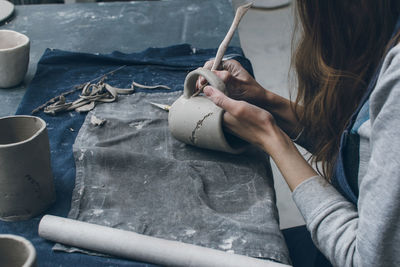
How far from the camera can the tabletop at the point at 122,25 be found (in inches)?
62.7

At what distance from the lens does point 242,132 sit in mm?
996

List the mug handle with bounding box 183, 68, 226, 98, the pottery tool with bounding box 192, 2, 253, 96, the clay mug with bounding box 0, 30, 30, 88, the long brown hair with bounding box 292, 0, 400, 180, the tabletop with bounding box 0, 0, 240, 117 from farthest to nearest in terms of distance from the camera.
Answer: the tabletop with bounding box 0, 0, 240, 117 → the clay mug with bounding box 0, 30, 30, 88 → the pottery tool with bounding box 192, 2, 253, 96 → the mug handle with bounding box 183, 68, 226, 98 → the long brown hair with bounding box 292, 0, 400, 180

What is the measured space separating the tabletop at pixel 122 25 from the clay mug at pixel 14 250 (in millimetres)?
872

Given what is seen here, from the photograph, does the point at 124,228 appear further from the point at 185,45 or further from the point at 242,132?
the point at 185,45

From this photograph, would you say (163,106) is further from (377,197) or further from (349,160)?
(377,197)

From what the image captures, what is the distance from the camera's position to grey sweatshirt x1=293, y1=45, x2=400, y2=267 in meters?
0.68

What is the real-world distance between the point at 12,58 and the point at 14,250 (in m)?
0.76

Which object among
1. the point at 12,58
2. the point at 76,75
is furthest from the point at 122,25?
the point at 12,58

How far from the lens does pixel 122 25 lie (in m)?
1.74

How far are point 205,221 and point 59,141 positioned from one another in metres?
0.42

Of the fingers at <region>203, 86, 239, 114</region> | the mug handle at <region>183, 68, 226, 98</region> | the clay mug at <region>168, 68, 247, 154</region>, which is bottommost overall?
the clay mug at <region>168, 68, 247, 154</region>

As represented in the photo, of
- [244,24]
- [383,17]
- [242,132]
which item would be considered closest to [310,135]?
[242,132]

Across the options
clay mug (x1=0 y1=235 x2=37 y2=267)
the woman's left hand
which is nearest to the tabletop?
the woman's left hand

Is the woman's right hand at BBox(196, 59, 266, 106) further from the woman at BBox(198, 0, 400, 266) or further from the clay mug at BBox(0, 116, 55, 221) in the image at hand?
the clay mug at BBox(0, 116, 55, 221)
